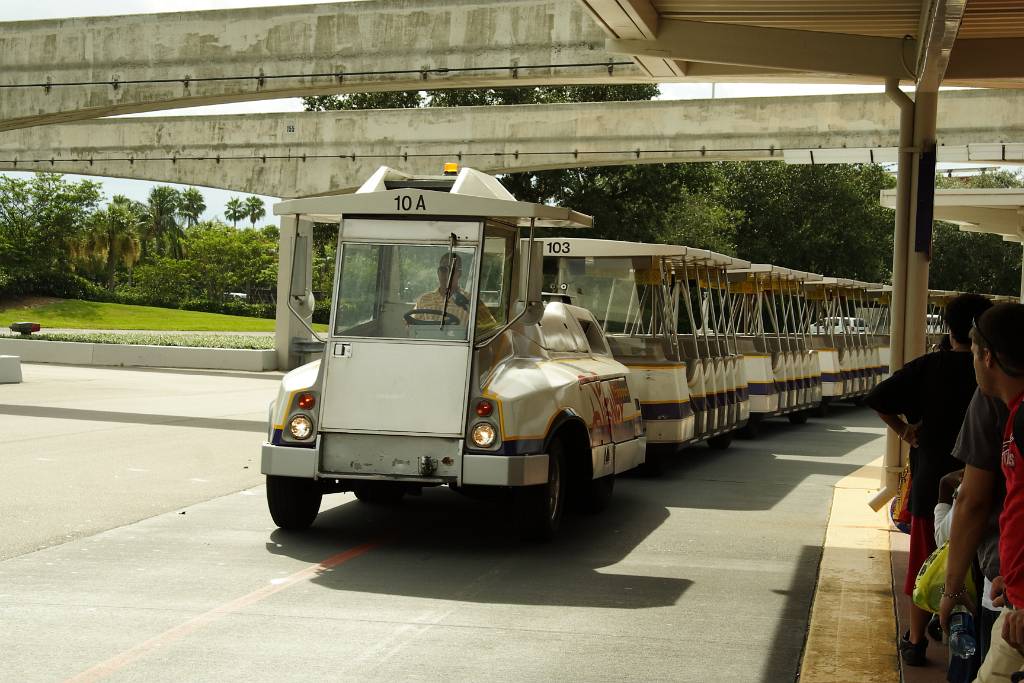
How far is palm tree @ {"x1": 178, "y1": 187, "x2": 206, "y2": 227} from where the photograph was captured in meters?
126

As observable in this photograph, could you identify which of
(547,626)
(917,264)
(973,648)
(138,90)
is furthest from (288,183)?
(973,648)

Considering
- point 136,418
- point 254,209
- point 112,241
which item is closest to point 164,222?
point 254,209

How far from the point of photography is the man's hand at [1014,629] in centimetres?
394

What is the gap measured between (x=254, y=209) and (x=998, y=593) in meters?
124

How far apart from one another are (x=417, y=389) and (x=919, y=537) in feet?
12.9

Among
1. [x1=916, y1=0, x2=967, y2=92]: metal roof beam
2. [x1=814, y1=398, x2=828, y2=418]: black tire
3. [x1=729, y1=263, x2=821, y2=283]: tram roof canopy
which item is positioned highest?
[x1=916, y1=0, x2=967, y2=92]: metal roof beam

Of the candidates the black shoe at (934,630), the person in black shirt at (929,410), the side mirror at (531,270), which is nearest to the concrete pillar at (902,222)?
the side mirror at (531,270)

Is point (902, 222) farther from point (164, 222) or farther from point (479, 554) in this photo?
point (164, 222)

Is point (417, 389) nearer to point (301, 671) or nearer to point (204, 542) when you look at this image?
point (204, 542)

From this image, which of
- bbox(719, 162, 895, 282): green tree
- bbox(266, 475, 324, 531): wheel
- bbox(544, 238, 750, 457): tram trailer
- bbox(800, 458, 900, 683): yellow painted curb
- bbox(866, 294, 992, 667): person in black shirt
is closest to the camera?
bbox(866, 294, 992, 667): person in black shirt

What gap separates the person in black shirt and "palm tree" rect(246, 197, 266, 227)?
11953cm

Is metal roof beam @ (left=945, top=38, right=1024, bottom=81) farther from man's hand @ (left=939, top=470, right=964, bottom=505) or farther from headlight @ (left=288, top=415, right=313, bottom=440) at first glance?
man's hand @ (left=939, top=470, right=964, bottom=505)

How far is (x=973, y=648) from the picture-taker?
479 cm

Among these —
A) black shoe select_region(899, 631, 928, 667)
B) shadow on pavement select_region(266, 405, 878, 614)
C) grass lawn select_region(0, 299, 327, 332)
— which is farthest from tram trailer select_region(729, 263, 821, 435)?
grass lawn select_region(0, 299, 327, 332)
